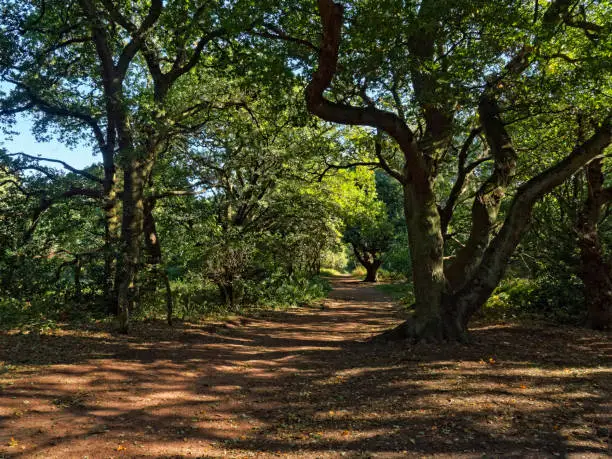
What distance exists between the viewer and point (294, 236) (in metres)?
15.9

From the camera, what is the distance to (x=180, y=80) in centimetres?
1343

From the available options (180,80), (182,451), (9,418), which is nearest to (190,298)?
(180,80)

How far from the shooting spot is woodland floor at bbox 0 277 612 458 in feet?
12.7

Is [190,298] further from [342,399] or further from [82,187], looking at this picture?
[342,399]

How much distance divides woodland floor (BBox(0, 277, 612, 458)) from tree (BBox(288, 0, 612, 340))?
4.52 ft

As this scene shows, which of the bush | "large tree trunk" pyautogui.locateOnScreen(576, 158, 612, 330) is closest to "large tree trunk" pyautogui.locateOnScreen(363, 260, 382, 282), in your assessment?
the bush

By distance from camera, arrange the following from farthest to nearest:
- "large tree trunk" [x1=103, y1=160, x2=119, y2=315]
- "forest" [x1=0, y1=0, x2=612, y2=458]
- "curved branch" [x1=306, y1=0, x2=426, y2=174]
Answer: "large tree trunk" [x1=103, y1=160, x2=119, y2=315]
"curved branch" [x1=306, y1=0, x2=426, y2=174]
"forest" [x1=0, y1=0, x2=612, y2=458]

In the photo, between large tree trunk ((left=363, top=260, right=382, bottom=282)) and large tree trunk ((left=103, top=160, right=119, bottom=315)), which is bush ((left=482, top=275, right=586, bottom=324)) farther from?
large tree trunk ((left=363, top=260, right=382, bottom=282))

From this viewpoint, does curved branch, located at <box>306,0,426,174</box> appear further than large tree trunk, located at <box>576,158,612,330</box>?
No

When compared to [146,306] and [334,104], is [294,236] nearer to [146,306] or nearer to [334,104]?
[146,306]

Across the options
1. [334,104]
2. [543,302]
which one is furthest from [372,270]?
[334,104]

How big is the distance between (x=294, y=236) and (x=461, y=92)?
31.0ft

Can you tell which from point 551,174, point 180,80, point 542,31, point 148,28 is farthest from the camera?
point 180,80

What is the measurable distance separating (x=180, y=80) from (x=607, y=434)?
13395 millimetres
